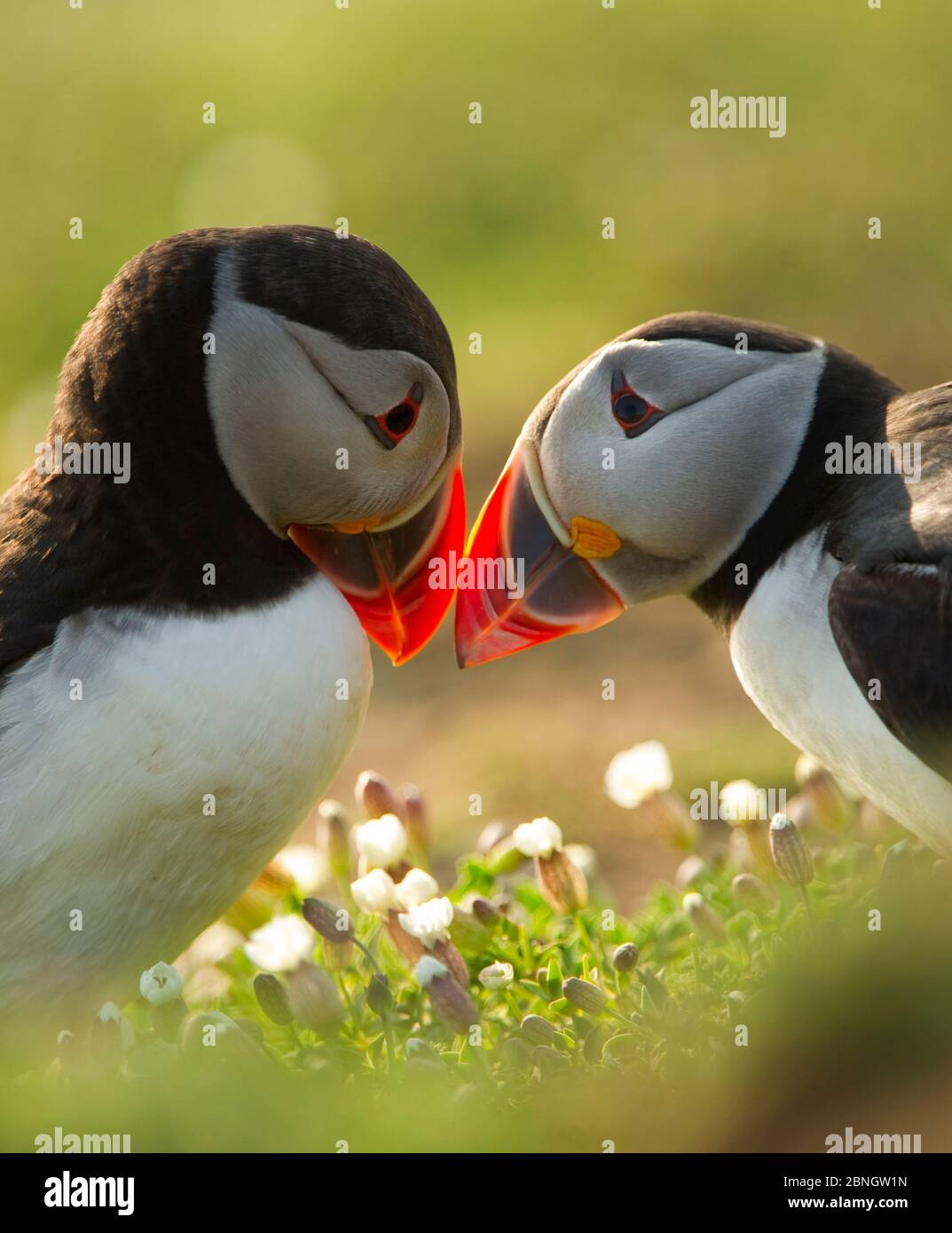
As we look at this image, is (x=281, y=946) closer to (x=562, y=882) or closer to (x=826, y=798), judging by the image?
(x=562, y=882)

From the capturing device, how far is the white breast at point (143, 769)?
3873 mm

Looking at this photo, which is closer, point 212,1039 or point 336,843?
point 212,1039

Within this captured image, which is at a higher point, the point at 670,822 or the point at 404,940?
the point at 670,822

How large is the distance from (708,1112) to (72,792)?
1678mm

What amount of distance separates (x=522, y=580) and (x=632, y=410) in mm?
626

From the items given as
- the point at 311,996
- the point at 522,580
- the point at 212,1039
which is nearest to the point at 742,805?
the point at 522,580

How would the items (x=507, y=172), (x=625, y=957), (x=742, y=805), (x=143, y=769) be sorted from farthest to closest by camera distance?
1. (x=507, y=172)
2. (x=742, y=805)
3. (x=625, y=957)
4. (x=143, y=769)

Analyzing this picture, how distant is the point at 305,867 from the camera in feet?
16.3

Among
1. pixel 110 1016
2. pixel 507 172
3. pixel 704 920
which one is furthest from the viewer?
pixel 507 172

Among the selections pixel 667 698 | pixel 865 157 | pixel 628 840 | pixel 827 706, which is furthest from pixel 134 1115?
pixel 865 157

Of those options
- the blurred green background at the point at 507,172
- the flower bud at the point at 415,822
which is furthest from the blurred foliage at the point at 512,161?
the flower bud at the point at 415,822

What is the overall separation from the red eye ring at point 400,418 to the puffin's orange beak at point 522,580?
0.69 m

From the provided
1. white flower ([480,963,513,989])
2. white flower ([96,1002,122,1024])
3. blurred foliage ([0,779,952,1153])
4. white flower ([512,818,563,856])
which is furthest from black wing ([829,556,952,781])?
white flower ([96,1002,122,1024])

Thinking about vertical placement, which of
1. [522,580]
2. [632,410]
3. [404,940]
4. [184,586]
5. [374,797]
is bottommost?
[404,940]
